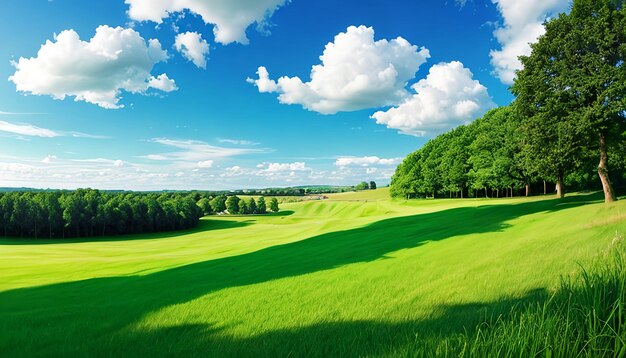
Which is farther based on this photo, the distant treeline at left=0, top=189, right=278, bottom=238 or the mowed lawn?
the distant treeline at left=0, top=189, right=278, bottom=238

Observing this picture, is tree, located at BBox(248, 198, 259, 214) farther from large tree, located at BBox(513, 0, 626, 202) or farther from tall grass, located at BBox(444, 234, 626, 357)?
tall grass, located at BBox(444, 234, 626, 357)

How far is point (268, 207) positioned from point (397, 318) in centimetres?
11644

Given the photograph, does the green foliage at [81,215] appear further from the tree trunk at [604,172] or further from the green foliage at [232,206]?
the tree trunk at [604,172]

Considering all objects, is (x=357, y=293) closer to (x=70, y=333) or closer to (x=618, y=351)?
(x=618, y=351)

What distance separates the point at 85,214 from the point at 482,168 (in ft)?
263

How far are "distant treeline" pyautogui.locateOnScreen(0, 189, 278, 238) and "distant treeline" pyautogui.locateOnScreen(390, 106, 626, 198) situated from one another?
57.7 m

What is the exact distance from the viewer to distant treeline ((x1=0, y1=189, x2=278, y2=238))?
68438 millimetres

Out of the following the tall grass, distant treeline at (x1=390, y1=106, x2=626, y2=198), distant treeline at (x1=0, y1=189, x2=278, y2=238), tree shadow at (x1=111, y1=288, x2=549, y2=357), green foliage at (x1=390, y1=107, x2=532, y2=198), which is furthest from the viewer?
distant treeline at (x1=0, y1=189, x2=278, y2=238)

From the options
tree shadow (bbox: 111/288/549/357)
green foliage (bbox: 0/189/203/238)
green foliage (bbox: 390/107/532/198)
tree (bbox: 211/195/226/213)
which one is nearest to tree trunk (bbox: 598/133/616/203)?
green foliage (bbox: 390/107/532/198)

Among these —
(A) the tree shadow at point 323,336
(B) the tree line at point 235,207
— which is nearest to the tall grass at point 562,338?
(A) the tree shadow at point 323,336

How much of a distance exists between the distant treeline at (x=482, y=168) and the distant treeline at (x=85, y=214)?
57687mm

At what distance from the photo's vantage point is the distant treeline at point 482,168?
44.9 metres

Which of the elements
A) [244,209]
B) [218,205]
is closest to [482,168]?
[244,209]

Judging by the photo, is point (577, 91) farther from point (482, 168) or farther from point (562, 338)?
point (482, 168)
